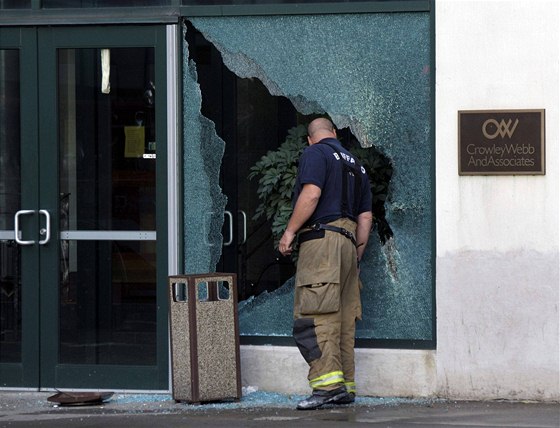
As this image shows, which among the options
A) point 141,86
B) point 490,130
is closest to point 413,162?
point 490,130

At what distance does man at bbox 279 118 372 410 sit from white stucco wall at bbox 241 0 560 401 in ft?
2.19

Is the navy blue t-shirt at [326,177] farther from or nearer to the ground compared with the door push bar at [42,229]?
farther from the ground

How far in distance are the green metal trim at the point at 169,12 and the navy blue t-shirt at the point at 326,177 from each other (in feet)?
3.32

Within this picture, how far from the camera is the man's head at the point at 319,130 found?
27.7 feet

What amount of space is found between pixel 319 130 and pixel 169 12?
4.53 feet

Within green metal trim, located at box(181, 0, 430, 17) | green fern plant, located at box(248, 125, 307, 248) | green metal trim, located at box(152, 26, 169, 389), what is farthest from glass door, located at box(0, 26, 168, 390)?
green fern plant, located at box(248, 125, 307, 248)

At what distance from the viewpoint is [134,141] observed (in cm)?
905

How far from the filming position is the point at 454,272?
8.64 m

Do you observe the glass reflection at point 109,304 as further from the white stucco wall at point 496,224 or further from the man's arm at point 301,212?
the white stucco wall at point 496,224

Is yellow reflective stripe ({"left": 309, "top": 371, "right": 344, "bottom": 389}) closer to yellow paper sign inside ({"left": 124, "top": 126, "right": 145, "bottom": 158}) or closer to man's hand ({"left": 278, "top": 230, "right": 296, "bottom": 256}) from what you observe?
man's hand ({"left": 278, "top": 230, "right": 296, "bottom": 256})

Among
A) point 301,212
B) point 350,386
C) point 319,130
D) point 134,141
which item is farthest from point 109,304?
point 319,130

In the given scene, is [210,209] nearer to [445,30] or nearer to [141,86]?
[141,86]

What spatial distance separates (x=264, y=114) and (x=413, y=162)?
3.51ft

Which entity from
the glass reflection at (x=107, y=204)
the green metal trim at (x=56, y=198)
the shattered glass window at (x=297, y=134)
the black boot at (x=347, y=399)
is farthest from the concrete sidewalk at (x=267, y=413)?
the shattered glass window at (x=297, y=134)
